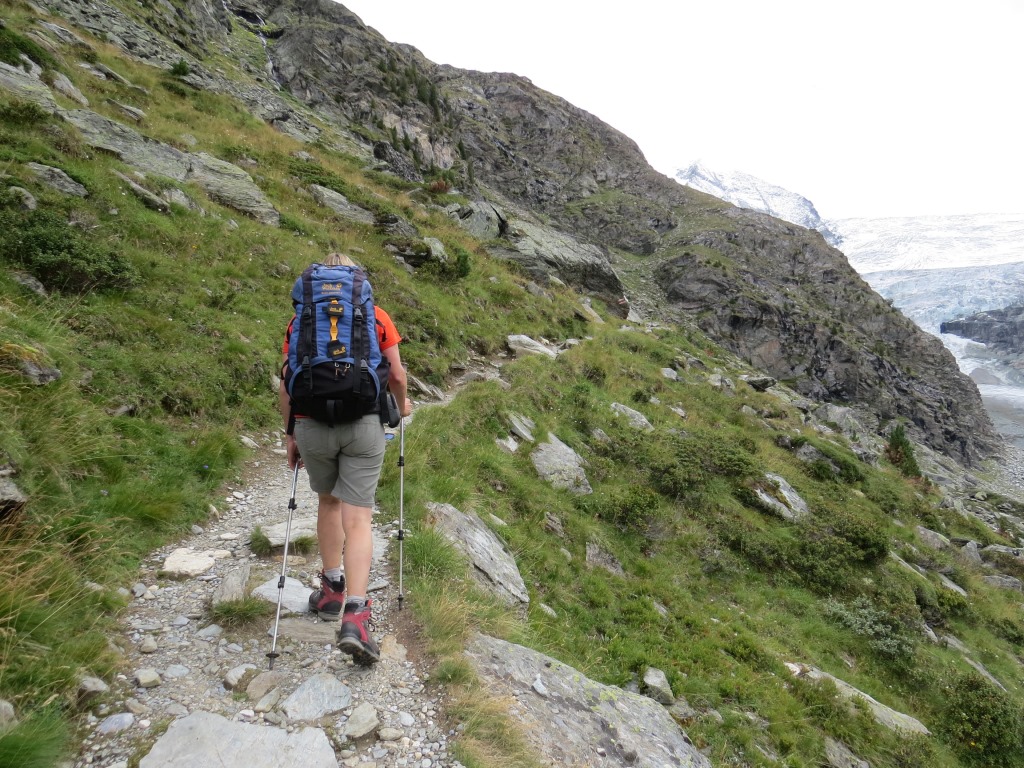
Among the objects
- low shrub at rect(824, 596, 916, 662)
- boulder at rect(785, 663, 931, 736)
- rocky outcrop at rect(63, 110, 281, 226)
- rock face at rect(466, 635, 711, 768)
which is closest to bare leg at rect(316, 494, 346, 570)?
rock face at rect(466, 635, 711, 768)

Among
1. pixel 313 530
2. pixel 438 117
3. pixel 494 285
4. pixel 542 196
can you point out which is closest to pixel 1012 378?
pixel 542 196

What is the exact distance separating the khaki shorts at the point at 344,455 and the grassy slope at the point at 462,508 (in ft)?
5.21

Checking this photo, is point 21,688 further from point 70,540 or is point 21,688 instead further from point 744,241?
point 744,241

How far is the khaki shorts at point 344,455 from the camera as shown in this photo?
3.95 metres

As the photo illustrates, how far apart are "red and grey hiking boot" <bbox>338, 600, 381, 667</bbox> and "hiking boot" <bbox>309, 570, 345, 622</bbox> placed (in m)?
0.59

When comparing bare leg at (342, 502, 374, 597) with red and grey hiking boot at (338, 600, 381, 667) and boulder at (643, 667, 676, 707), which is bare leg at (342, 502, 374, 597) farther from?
boulder at (643, 667, 676, 707)

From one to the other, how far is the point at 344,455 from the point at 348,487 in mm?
271

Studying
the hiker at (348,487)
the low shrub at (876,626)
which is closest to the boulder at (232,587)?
the hiker at (348,487)

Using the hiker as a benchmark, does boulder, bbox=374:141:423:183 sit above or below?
above

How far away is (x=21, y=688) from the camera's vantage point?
9.33 ft

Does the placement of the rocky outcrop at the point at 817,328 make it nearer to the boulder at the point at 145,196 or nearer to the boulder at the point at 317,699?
the boulder at the point at 145,196

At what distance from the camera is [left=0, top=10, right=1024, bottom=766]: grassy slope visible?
4297 millimetres

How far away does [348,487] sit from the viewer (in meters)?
4.05

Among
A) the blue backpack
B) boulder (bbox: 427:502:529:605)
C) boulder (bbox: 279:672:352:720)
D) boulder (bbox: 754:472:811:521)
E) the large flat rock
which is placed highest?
the blue backpack
